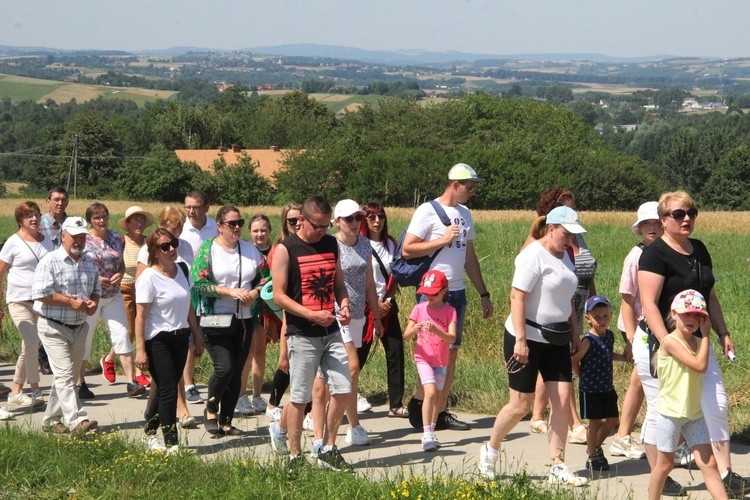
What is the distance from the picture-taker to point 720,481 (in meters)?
5.40

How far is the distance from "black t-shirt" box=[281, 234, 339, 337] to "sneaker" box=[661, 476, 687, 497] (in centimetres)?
233

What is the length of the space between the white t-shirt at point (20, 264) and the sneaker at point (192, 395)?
1.69m

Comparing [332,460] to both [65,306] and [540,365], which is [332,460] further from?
[65,306]

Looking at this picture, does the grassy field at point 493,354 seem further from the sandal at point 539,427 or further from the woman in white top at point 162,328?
the woman in white top at point 162,328

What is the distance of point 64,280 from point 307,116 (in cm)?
11381

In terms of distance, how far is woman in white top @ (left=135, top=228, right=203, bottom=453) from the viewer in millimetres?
7289

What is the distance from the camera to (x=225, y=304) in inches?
308

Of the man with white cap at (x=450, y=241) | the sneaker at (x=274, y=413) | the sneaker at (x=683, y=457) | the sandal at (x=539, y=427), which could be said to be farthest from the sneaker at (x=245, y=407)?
the sneaker at (x=683, y=457)

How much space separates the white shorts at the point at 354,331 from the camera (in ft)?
24.4

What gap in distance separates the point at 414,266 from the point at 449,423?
1261 mm

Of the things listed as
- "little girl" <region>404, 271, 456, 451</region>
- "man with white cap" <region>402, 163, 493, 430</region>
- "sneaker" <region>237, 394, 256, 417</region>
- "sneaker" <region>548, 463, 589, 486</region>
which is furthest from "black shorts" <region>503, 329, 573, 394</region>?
"sneaker" <region>237, 394, 256, 417</region>

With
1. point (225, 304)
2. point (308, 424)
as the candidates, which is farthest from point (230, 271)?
point (308, 424)

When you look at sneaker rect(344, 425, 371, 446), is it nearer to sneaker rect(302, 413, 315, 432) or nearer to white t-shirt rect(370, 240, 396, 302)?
sneaker rect(302, 413, 315, 432)

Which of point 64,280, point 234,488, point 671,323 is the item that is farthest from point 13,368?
point 671,323
